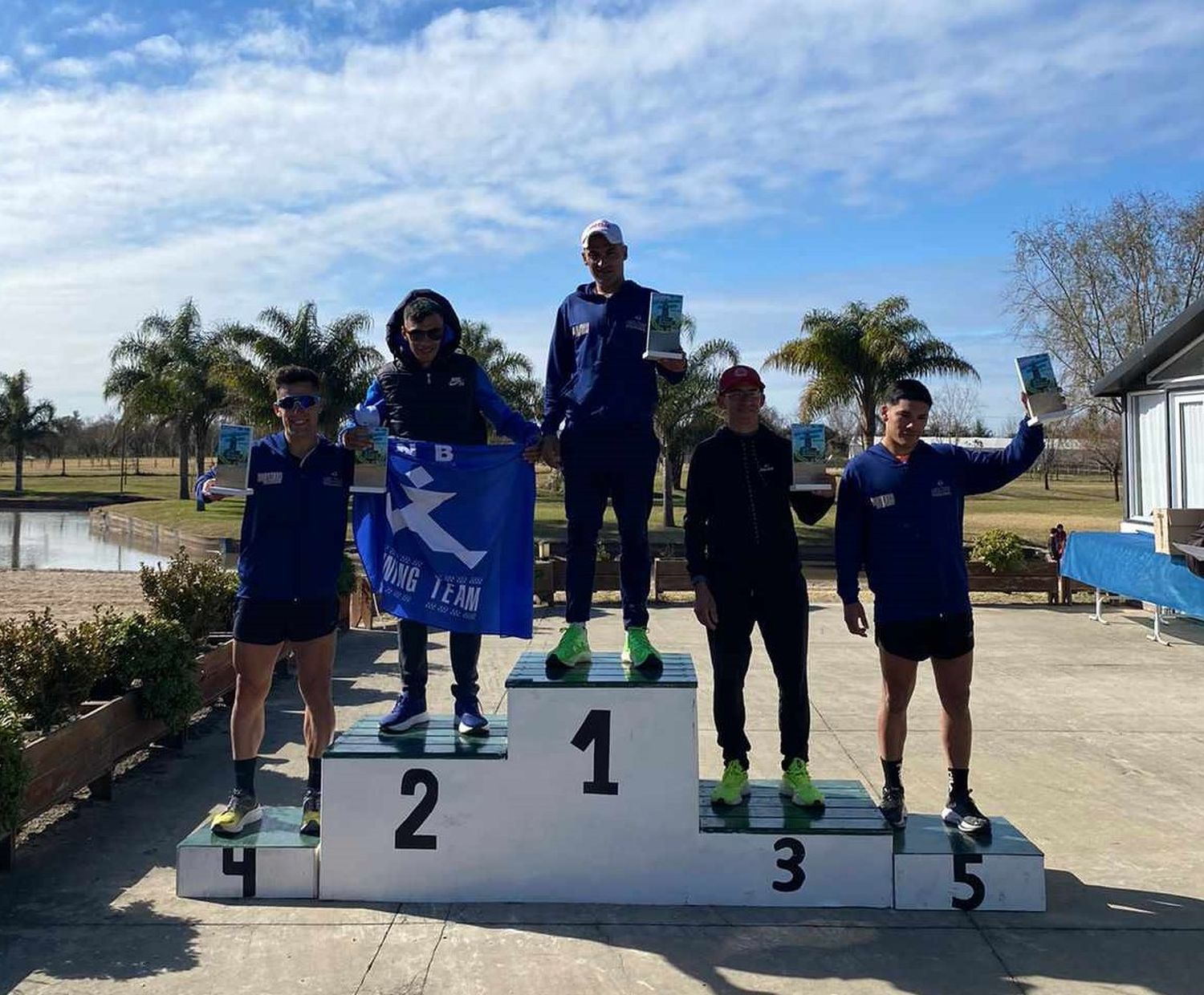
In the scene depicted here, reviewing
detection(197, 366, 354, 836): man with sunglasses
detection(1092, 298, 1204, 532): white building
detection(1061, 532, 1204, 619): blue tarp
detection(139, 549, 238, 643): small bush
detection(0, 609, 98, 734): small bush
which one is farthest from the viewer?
detection(1092, 298, 1204, 532): white building

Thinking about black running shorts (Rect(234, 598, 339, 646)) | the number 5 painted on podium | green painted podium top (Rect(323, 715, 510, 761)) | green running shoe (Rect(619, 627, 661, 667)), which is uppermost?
black running shorts (Rect(234, 598, 339, 646))

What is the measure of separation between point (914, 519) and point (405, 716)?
2488 millimetres

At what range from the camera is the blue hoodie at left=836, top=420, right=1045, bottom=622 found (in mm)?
4082

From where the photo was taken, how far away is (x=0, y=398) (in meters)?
56.2

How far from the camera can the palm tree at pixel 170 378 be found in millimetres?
44531

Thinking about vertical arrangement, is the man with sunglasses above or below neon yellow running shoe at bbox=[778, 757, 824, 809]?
above

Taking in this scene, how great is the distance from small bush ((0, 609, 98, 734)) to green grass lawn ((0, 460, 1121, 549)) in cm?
845

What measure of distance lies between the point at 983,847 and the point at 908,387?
196cm

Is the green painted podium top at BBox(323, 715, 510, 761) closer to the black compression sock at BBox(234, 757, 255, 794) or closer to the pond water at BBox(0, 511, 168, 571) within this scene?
the black compression sock at BBox(234, 757, 255, 794)

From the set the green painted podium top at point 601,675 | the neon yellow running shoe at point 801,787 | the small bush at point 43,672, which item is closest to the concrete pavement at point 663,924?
the neon yellow running shoe at point 801,787

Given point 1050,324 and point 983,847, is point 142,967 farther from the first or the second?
point 1050,324

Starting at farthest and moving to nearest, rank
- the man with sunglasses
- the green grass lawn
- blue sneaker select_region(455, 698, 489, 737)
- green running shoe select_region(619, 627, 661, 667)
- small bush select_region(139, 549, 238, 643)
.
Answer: the green grass lawn → small bush select_region(139, 549, 238, 643) → blue sneaker select_region(455, 698, 489, 737) → green running shoe select_region(619, 627, 661, 667) → the man with sunglasses

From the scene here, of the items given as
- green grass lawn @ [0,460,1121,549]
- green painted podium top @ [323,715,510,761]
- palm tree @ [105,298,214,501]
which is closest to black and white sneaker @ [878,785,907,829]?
green painted podium top @ [323,715,510,761]

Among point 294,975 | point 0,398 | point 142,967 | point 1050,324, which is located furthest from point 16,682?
point 0,398
